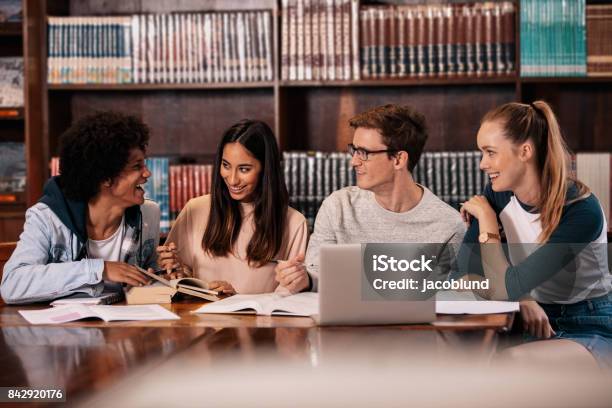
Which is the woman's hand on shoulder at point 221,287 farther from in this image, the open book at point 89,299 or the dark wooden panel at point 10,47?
the dark wooden panel at point 10,47

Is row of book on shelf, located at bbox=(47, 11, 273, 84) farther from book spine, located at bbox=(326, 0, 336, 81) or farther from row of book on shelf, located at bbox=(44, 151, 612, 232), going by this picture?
row of book on shelf, located at bbox=(44, 151, 612, 232)

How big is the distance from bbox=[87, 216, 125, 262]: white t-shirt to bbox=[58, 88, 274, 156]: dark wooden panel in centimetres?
160

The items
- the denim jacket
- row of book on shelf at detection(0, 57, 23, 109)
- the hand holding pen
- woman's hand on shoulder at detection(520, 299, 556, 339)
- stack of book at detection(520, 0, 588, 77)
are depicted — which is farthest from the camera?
row of book on shelf at detection(0, 57, 23, 109)

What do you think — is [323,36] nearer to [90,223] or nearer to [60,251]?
[90,223]

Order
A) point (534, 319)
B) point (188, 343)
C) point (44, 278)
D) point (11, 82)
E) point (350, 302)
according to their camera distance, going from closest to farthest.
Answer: point (188, 343), point (350, 302), point (534, 319), point (44, 278), point (11, 82)

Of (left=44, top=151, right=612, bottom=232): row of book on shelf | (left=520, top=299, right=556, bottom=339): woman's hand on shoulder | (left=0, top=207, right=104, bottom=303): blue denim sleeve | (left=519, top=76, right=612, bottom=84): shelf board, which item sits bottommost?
(left=520, top=299, right=556, bottom=339): woman's hand on shoulder

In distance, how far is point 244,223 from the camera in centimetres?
271

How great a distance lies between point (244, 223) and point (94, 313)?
89 centimetres

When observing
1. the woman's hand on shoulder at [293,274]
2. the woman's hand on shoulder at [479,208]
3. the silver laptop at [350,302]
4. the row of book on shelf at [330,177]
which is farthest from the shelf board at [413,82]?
the silver laptop at [350,302]

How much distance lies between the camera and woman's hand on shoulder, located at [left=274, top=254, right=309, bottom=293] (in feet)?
7.03

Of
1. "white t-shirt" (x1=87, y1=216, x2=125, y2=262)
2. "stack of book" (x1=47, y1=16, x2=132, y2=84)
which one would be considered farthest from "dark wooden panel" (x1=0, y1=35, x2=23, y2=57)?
"white t-shirt" (x1=87, y1=216, x2=125, y2=262)

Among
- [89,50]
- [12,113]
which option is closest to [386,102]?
[89,50]

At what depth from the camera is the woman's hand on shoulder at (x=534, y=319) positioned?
2.02m

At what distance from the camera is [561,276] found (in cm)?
216
